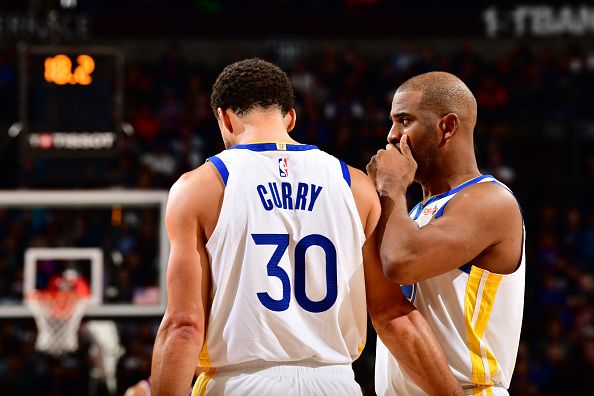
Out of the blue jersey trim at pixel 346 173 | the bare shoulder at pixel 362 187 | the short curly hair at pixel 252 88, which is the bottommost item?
the bare shoulder at pixel 362 187

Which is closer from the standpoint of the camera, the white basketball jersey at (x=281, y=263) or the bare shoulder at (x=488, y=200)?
the white basketball jersey at (x=281, y=263)

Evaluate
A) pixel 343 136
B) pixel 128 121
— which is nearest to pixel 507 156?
pixel 343 136

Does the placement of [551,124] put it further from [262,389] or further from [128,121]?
[262,389]

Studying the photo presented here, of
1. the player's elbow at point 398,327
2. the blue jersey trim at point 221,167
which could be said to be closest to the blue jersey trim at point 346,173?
the blue jersey trim at point 221,167

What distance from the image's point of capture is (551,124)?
15414 millimetres

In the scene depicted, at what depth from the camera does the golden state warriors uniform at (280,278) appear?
3.36m

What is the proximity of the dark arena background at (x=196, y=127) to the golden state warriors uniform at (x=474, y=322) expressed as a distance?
18.1 ft

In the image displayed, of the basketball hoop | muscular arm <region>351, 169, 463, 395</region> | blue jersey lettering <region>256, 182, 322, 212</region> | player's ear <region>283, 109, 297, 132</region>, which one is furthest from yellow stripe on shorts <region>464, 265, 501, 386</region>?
the basketball hoop

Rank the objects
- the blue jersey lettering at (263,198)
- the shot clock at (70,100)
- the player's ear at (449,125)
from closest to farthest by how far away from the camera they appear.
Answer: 1. the blue jersey lettering at (263,198)
2. the player's ear at (449,125)
3. the shot clock at (70,100)

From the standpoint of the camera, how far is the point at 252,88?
3572 millimetres

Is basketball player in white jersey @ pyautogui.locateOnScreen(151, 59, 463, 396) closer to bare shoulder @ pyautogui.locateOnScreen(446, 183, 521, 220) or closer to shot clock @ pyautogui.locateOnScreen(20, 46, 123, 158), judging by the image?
bare shoulder @ pyautogui.locateOnScreen(446, 183, 521, 220)

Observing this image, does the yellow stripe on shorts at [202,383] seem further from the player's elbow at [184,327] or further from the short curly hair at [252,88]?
the short curly hair at [252,88]

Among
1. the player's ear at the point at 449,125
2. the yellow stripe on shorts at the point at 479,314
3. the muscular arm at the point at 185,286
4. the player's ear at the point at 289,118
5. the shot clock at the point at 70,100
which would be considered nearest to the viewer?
the muscular arm at the point at 185,286

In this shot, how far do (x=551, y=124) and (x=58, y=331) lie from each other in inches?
359
